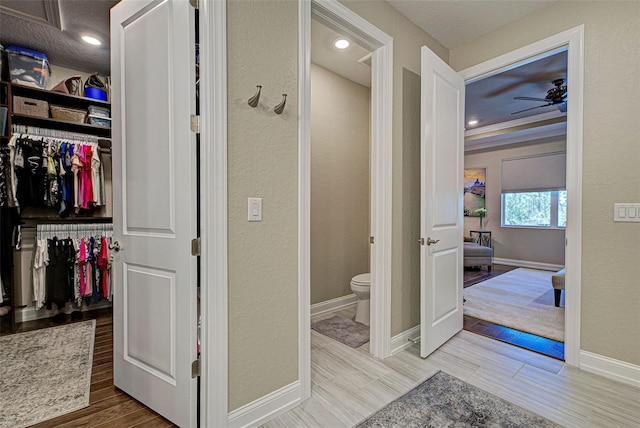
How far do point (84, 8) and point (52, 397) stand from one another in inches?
109

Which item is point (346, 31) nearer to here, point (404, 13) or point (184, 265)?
point (404, 13)

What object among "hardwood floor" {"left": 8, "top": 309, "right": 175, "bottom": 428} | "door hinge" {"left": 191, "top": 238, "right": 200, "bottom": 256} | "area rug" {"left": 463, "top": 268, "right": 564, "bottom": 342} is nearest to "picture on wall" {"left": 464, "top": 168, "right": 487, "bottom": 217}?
"area rug" {"left": 463, "top": 268, "right": 564, "bottom": 342}

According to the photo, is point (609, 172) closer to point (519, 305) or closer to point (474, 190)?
point (519, 305)

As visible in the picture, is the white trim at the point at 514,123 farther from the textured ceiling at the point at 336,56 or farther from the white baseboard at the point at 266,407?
the white baseboard at the point at 266,407

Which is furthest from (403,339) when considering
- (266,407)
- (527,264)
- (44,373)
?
(527,264)

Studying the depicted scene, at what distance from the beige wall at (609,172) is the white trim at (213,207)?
97.5 inches

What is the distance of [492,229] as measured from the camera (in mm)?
6820

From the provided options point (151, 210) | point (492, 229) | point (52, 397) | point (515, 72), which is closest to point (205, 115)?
point (151, 210)

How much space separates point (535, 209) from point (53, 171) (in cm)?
791

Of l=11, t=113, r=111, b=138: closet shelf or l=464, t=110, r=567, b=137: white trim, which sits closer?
l=11, t=113, r=111, b=138: closet shelf

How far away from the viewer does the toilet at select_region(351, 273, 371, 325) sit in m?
2.84

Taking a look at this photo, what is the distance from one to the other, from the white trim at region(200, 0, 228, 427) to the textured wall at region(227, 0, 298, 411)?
0.05 meters

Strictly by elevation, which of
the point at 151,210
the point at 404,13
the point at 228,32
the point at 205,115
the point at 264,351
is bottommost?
the point at 264,351

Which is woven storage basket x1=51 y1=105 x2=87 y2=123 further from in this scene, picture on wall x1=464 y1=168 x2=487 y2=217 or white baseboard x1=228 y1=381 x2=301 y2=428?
picture on wall x1=464 y1=168 x2=487 y2=217
